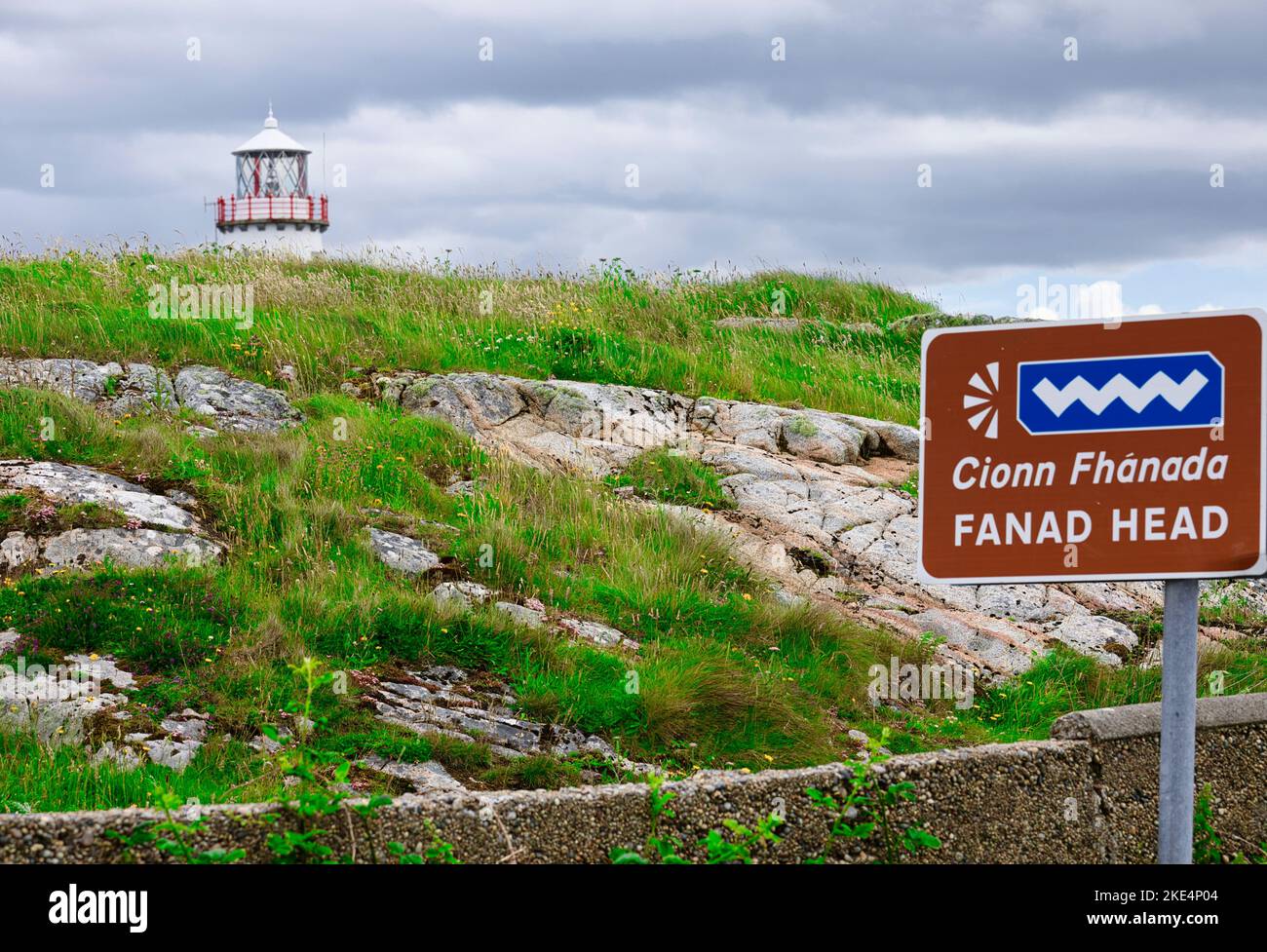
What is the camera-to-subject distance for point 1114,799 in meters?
4.91

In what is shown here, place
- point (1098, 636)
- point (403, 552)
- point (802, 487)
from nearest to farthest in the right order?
point (403, 552), point (1098, 636), point (802, 487)

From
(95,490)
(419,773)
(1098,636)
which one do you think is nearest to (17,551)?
(95,490)

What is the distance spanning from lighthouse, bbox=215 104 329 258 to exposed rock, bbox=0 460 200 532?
3325cm

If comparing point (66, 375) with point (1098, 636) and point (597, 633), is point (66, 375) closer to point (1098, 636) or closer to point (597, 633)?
point (597, 633)

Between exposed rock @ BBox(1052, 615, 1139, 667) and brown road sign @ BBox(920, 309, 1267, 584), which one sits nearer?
brown road sign @ BBox(920, 309, 1267, 584)

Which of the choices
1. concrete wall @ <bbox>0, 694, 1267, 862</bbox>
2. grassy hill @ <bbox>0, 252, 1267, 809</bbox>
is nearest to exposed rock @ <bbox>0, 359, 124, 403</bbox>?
grassy hill @ <bbox>0, 252, 1267, 809</bbox>

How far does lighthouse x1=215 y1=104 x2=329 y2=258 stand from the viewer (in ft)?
139

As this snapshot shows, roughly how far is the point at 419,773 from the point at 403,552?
261cm

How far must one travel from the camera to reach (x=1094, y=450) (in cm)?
345

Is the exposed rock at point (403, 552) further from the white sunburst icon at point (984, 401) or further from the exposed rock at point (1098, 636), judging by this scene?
the white sunburst icon at point (984, 401)

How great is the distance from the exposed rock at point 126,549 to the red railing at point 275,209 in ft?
119

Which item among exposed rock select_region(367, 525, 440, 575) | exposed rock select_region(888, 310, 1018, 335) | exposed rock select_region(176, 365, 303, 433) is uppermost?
exposed rock select_region(888, 310, 1018, 335)

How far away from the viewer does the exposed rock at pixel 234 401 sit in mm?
10719

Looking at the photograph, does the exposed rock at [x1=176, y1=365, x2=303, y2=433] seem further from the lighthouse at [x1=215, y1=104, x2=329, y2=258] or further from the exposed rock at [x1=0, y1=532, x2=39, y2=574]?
the lighthouse at [x1=215, y1=104, x2=329, y2=258]
